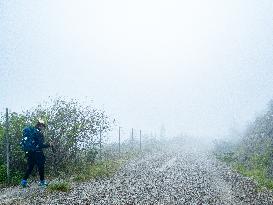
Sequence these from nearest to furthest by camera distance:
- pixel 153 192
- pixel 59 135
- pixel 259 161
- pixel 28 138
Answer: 1. pixel 153 192
2. pixel 28 138
3. pixel 59 135
4. pixel 259 161

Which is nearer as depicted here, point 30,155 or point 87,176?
point 30,155

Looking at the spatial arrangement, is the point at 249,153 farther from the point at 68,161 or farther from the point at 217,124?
the point at 217,124

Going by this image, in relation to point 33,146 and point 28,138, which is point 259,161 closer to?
point 33,146

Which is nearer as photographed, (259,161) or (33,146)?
(33,146)

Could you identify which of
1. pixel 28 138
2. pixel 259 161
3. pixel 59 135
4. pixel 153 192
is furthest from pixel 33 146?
pixel 259 161

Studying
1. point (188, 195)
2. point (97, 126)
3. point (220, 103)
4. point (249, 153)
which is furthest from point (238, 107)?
point (188, 195)

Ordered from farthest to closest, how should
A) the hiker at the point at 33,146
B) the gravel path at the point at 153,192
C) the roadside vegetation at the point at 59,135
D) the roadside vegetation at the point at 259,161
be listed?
the roadside vegetation at the point at 259,161 → the roadside vegetation at the point at 59,135 → the hiker at the point at 33,146 → the gravel path at the point at 153,192

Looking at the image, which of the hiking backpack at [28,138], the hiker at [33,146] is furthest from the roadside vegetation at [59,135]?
the hiking backpack at [28,138]

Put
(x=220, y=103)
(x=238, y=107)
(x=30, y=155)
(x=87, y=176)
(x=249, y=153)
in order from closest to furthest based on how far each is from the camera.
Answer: (x=30, y=155) → (x=87, y=176) → (x=249, y=153) → (x=238, y=107) → (x=220, y=103)

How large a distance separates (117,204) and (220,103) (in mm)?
183253

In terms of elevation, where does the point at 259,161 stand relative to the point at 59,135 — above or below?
below

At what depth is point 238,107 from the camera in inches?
6053

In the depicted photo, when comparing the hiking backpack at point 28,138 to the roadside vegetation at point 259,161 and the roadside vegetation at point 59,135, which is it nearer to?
the roadside vegetation at point 59,135

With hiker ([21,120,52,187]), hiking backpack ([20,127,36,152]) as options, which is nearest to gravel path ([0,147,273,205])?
hiker ([21,120,52,187])
